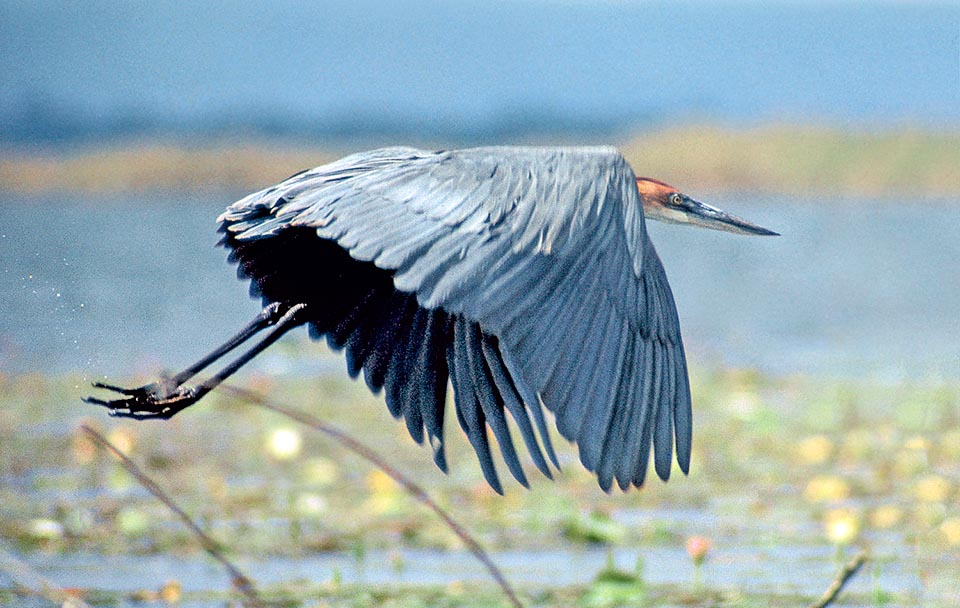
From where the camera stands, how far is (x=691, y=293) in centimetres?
1256

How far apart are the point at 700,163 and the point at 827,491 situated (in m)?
13.7

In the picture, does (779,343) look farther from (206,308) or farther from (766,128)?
(766,128)

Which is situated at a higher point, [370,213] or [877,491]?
[370,213]

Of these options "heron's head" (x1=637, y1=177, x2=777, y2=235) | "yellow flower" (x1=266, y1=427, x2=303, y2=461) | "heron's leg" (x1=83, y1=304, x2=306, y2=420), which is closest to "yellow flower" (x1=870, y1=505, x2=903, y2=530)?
"heron's head" (x1=637, y1=177, x2=777, y2=235)

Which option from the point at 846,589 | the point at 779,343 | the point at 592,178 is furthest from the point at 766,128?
the point at 592,178

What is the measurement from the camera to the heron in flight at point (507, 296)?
326 cm

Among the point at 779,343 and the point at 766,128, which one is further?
the point at 766,128

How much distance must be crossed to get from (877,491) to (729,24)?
10213 cm

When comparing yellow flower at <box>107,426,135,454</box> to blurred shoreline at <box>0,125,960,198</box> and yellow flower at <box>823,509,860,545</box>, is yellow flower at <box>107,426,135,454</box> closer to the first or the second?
yellow flower at <box>823,509,860,545</box>

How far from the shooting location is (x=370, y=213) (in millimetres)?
3461

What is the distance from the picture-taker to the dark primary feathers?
10.7ft

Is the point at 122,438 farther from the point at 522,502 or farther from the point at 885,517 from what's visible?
the point at 885,517

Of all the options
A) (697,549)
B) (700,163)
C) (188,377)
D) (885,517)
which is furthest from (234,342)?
(700,163)

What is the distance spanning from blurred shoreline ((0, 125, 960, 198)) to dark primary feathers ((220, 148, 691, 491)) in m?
14.4
